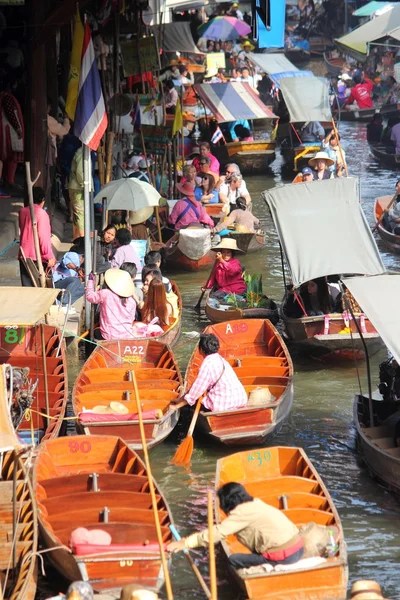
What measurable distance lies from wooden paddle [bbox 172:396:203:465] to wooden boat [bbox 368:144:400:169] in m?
16.7

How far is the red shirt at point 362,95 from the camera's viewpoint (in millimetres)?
33438

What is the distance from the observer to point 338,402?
491 inches

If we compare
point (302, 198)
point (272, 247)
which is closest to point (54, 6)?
point (302, 198)

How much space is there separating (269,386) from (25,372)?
2.61 meters

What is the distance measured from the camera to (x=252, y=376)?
462 inches

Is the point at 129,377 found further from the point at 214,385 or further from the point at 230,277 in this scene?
the point at 230,277

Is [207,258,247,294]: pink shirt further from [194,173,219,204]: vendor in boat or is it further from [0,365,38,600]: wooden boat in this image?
[0,365,38,600]: wooden boat

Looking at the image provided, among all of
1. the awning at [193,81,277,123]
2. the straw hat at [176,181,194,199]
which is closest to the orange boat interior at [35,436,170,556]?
the straw hat at [176,181,194,199]

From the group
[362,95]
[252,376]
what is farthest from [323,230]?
[362,95]

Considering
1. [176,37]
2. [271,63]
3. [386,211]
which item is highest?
[176,37]

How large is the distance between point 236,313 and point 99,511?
6.22 metres

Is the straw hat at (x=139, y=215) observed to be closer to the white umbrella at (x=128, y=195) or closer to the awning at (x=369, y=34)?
the white umbrella at (x=128, y=195)

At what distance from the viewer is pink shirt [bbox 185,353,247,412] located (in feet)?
34.4

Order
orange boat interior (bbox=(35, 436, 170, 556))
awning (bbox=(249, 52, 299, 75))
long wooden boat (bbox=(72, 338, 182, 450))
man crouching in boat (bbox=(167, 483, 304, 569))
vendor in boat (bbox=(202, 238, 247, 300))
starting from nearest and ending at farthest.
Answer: man crouching in boat (bbox=(167, 483, 304, 569))
orange boat interior (bbox=(35, 436, 170, 556))
long wooden boat (bbox=(72, 338, 182, 450))
vendor in boat (bbox=(202, 238, 247, 300))
awning (bbox=(249, 52, 299, 75))
